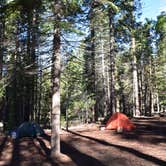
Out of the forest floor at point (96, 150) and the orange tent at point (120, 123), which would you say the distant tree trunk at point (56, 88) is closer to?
the forest floor at point (96, 150)

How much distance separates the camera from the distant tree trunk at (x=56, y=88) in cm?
1538

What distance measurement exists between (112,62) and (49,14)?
1404 centimetres

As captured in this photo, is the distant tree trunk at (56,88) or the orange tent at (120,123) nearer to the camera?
the distant tree trunk at (56,88)

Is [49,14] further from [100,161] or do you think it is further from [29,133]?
[29,133]

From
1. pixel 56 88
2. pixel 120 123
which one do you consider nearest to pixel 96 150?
pixel 56 88

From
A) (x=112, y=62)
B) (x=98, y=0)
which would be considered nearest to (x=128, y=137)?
(x=98, y=0)

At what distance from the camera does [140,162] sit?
13133mm

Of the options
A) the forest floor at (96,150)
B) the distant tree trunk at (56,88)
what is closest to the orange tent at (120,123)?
the forest floor at (96,150)

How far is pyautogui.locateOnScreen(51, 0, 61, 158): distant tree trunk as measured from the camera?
15375 millimetres

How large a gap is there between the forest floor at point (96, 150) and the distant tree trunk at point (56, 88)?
22.8 inches

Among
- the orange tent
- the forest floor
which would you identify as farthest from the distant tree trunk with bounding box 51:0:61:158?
the orange tent

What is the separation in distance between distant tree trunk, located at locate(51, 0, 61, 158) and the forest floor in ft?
1.90

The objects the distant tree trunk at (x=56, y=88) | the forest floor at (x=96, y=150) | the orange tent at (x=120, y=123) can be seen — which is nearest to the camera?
the forest floor at (x=96, y=150)

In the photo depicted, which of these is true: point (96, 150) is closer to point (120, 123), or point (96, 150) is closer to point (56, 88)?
point (56, 88)
